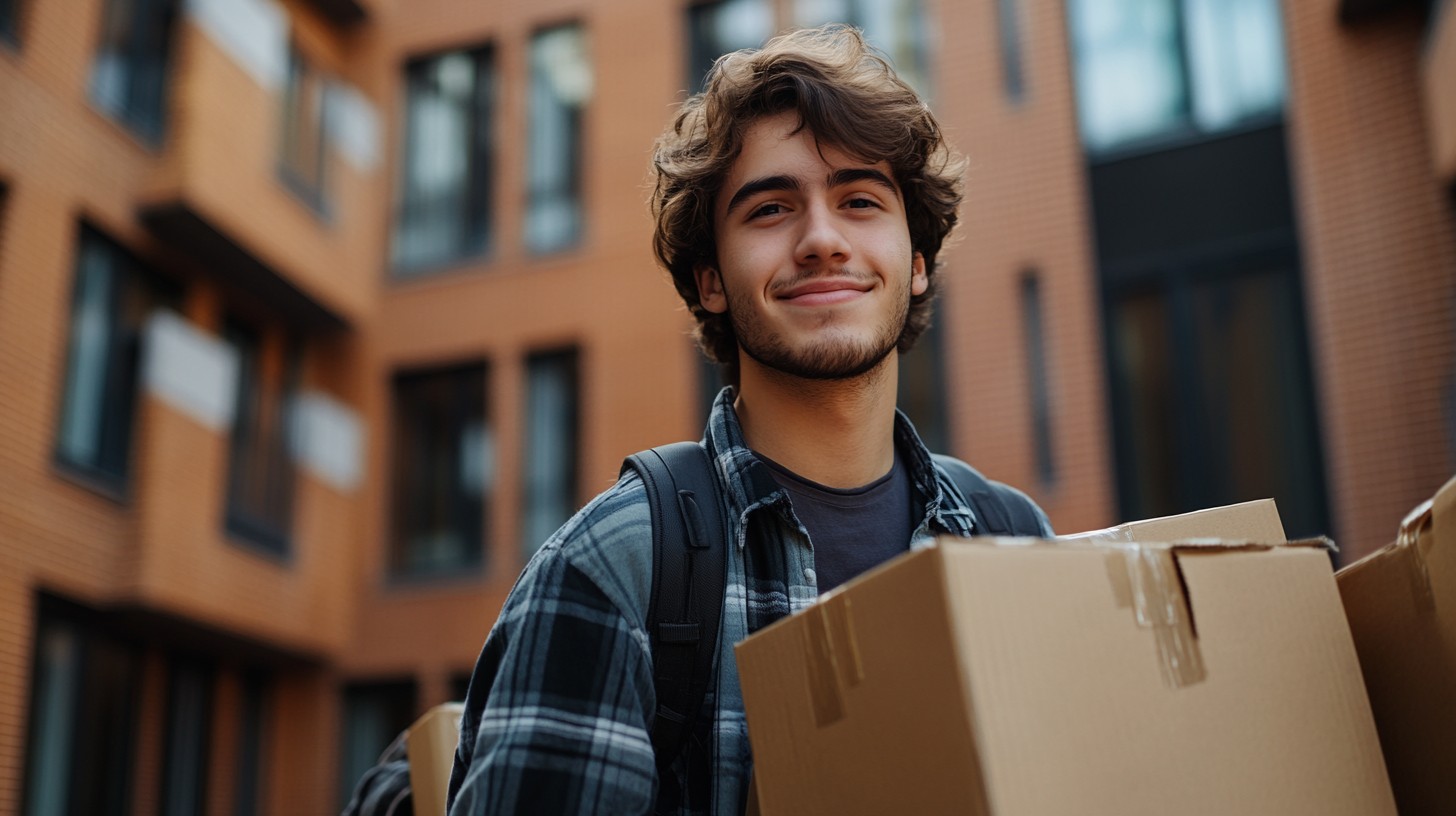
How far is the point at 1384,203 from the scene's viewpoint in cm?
1095

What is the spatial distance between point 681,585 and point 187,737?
39.4ft

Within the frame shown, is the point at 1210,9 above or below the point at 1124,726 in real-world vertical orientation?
above

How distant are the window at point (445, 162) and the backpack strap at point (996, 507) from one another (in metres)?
12.8

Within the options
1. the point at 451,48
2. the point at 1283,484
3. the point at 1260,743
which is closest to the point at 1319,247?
the point at 1283,484

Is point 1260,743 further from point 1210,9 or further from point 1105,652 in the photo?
point 1210,9

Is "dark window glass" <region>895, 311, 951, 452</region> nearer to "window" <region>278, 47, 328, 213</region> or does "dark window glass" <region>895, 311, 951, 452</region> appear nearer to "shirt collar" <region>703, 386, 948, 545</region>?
"window" <region>278, 47, 328, 213</region>

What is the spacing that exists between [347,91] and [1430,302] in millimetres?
10324

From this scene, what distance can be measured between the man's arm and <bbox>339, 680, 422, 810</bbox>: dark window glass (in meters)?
12.6

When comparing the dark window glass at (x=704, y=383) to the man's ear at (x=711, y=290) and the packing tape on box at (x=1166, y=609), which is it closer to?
the man's ear at (x=711, y=290)

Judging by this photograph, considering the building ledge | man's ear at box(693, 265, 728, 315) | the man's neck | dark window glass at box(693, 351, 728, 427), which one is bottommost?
the man's neck

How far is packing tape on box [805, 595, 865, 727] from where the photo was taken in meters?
1.63

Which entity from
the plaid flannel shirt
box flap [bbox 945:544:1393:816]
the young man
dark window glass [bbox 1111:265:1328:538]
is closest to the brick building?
dark window glass [bbox 1111:265:1328:538]

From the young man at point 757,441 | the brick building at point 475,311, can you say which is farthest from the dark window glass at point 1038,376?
the young man at point 757,441

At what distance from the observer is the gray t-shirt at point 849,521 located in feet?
7.66
